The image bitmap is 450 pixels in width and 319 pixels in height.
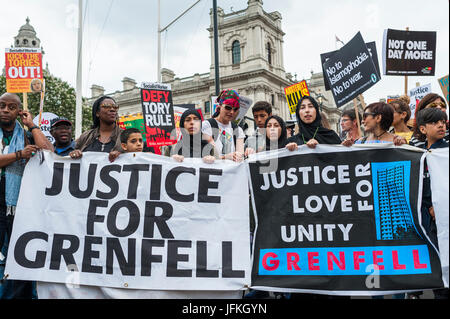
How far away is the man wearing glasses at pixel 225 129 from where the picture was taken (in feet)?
15.5

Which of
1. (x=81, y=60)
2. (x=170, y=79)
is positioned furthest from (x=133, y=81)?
(x=81, y=60)

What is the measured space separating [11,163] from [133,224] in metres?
1.31

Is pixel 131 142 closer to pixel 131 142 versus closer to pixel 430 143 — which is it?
pixel 131 142

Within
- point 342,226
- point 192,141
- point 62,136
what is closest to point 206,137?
point 192,141

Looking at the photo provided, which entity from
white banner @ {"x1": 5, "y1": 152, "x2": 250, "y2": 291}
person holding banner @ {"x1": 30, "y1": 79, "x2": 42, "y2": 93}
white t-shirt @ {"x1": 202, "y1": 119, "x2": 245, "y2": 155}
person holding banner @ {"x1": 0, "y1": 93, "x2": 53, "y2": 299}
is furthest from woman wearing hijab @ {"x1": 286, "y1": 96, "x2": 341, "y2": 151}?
person holding banner @ {"x1": 30, "y1": 79, "x2": 42, "y2": 93}

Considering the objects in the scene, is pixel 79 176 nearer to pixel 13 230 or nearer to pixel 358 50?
pixel 13 230

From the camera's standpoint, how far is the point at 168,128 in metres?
8.45

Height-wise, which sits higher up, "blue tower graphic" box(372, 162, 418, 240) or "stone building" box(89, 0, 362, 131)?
"stone building" box(89, 0, 362, 131)

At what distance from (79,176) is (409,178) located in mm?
3041

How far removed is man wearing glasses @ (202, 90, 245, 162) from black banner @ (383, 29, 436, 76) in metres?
3.15

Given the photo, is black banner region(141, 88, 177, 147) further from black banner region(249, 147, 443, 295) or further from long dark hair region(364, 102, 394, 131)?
long dark hair region(364, 102, 394, 131)

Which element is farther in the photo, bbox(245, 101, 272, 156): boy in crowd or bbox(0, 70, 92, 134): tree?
bbox(0, 70, 92, 134): tree

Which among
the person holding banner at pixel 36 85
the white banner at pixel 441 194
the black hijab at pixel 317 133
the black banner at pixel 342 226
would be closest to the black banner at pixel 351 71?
the black hijab at pixel 317 133

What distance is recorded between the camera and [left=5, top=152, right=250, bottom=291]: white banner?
12.1 ft
